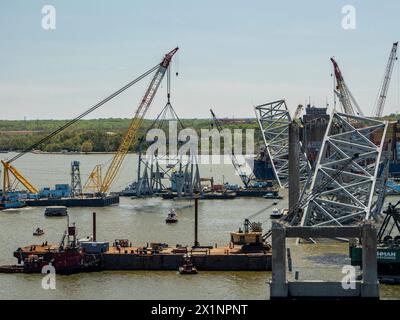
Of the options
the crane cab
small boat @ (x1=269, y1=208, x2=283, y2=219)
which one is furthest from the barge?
small boat @ (x1=269, y1=208, x2=283, y2=219)

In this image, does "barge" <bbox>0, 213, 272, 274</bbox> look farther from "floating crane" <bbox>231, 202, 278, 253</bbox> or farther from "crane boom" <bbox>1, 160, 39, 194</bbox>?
"crane boom" <bbox>1, 160, 39, 194</bbox>

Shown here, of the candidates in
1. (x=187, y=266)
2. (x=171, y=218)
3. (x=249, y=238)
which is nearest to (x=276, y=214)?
(x=171, y=218)

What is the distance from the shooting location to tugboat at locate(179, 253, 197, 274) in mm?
45500

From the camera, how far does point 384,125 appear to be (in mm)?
56094

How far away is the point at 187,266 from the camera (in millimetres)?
45625

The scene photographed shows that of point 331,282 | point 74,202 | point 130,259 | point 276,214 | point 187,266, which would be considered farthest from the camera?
point 74,202

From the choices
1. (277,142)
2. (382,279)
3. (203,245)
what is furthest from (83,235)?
(277,142)

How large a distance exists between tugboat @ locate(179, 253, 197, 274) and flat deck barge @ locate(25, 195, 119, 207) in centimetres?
3714

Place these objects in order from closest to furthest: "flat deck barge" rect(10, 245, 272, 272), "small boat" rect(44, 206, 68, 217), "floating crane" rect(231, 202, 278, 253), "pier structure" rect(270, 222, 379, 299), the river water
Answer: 1. "pier structure" rect(270, 222, 379, 299)
2. the river water
3. "flat deck barge" rect(10, 245, 272, 272)
4. "floating crane" rect(231, 202, 278, 253)
5. "small boat" rect(44, 206, 68, 217)

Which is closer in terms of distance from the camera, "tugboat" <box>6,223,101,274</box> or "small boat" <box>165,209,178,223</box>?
"tugboat" <box>6,223,101,274</box>

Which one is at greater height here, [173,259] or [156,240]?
[173,259]

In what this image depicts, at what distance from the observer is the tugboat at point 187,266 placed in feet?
149

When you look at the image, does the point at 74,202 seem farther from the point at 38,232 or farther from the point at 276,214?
the point at 38,232

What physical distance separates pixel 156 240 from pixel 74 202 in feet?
94.5
